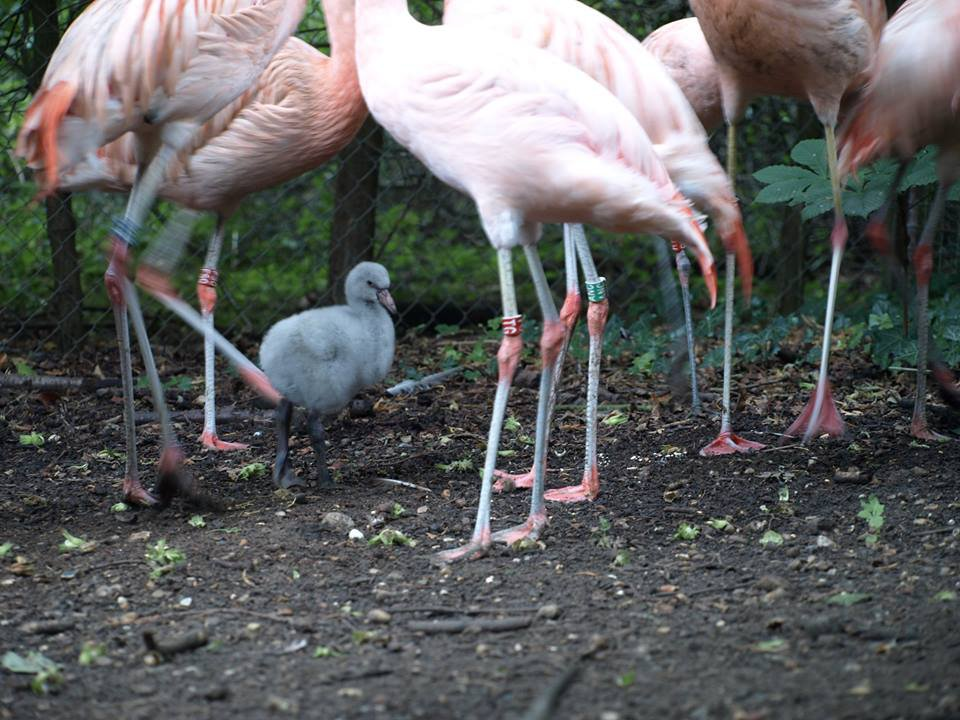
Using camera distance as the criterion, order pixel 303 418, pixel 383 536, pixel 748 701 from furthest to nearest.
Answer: pixel 303 418, pixel 383 536, pixel 748 701

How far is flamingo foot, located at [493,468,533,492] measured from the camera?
13.7 ft

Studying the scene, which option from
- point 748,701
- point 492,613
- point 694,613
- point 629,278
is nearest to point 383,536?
point 492,613

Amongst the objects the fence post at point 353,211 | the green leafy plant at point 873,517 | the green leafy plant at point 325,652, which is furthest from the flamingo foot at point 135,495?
A: the fence post at point 353,211

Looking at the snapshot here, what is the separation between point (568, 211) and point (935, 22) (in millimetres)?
1831

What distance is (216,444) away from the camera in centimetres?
493

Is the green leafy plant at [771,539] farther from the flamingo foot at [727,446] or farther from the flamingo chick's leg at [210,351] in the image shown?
the flamingo chick's leg at [210,351]

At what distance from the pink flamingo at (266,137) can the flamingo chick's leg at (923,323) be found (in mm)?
2290

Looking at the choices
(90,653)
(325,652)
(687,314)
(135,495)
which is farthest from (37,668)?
(687,314)

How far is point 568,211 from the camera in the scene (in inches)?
131

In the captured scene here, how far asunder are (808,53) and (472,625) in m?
2.46

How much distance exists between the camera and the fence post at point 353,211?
6.76 m

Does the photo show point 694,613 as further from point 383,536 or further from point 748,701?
point 383,536

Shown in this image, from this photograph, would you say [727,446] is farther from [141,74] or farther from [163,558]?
[141,74]

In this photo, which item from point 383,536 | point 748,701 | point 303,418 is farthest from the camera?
point 303,418
